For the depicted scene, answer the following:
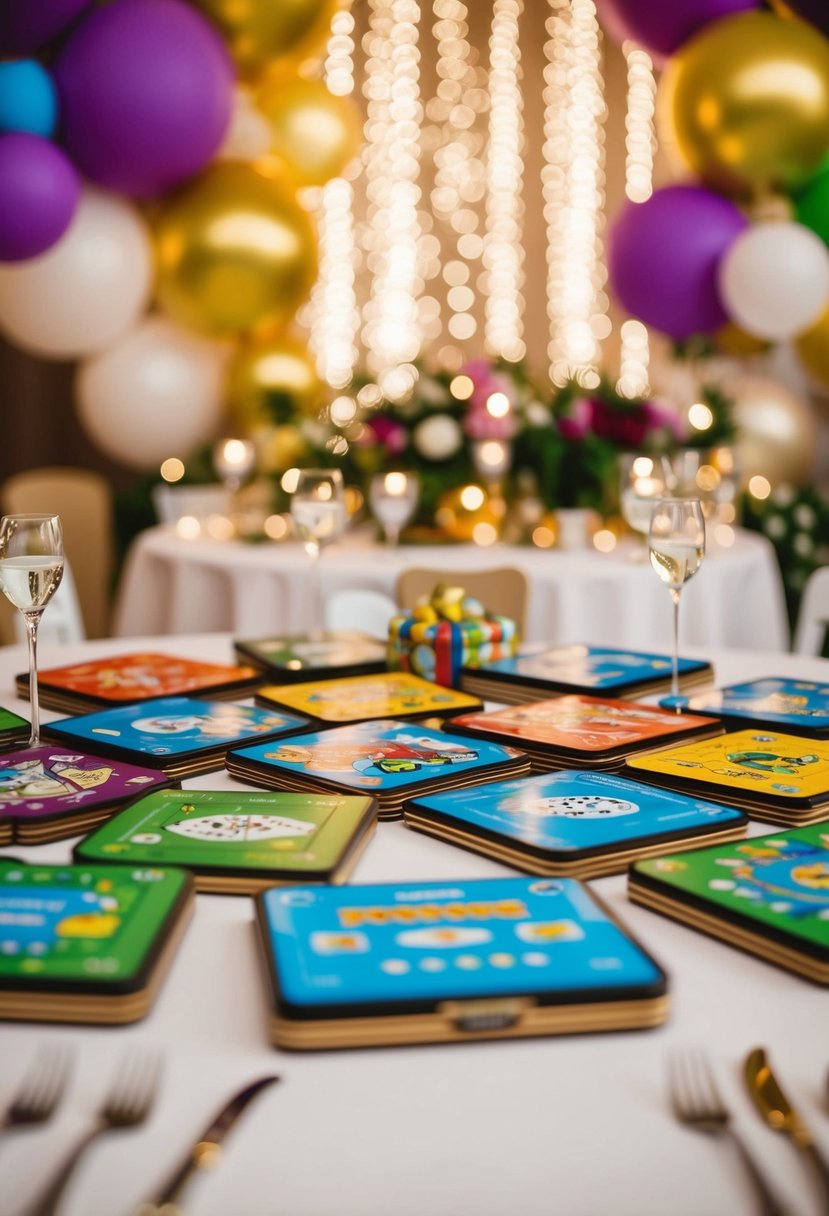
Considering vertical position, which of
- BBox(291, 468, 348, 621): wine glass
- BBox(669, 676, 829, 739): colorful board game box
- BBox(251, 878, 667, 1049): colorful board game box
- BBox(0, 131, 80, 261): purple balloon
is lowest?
BBox(251, 878, 667, 1049): colorful board game box

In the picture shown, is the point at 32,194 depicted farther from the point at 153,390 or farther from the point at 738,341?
the point at 738,341

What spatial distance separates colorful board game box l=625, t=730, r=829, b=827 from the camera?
0.99 m

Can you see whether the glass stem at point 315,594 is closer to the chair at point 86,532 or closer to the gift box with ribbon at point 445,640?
the gift box with ribbon at point 445,640

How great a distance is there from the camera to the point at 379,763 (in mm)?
1098

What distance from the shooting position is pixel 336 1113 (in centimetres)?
59

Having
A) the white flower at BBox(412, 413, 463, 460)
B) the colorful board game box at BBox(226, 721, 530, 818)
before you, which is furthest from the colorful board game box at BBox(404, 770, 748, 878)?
the white flower at BBox(412, 413, 463, 460)

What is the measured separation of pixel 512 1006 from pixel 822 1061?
0.55 ft

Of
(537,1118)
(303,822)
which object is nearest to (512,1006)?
(537,1118)

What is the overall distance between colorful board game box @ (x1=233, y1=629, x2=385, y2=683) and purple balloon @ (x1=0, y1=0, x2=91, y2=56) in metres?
2.60

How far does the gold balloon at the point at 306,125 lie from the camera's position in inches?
174

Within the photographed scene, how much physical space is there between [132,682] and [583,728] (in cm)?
58

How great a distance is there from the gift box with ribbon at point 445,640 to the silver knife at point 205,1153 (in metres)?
0.91

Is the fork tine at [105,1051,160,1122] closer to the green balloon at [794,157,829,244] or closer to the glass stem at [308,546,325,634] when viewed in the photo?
the glass stem at [308,546,325,634]

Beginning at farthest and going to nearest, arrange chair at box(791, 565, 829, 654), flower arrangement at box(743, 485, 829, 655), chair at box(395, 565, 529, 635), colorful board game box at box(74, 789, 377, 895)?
1. flower arrangement at box(743, 485, 829, 655)
2. chair at box(395, 565, 529, 635)
3. chair at box(791, 565, 829, 654)
4. colorful board game box at box(74, 789, 377, 895)
